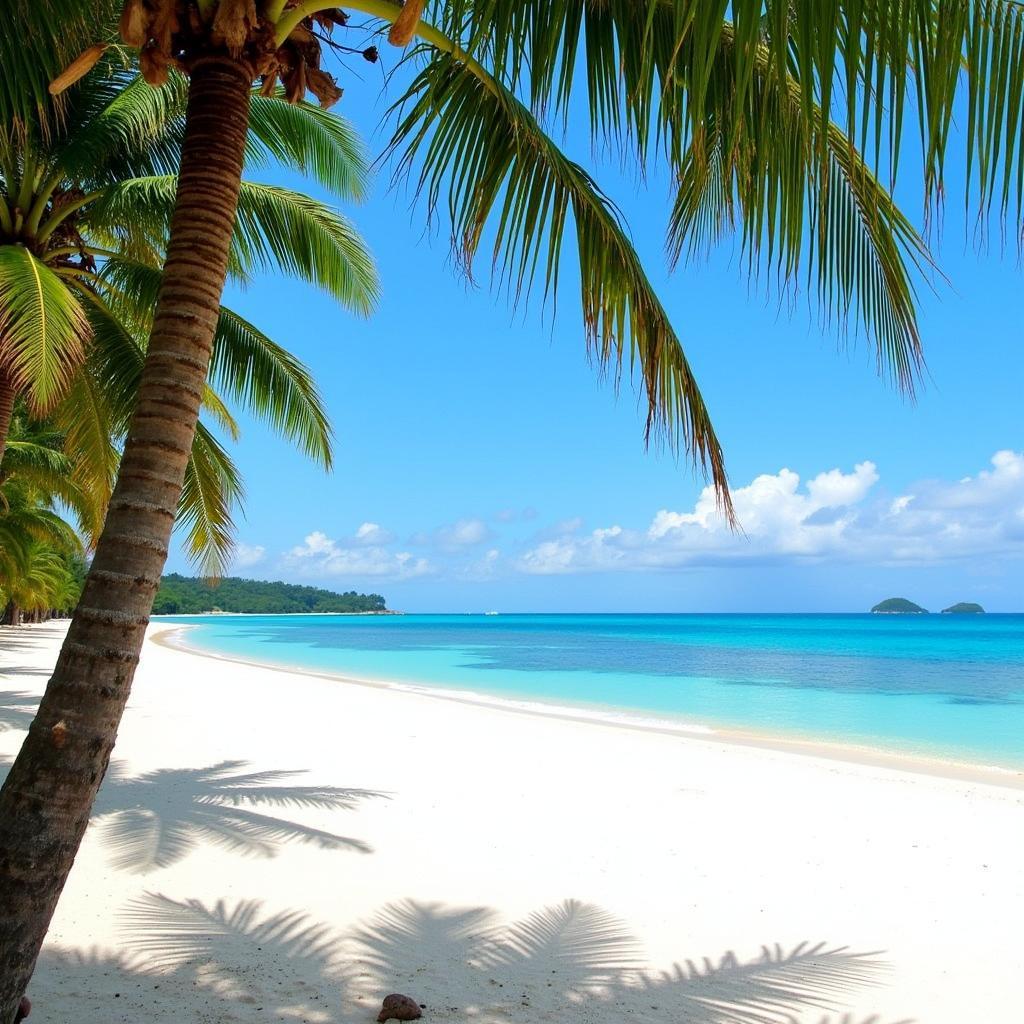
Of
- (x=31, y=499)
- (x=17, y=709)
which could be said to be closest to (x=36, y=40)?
(x=17, y=709)

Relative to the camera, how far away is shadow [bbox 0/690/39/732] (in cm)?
825

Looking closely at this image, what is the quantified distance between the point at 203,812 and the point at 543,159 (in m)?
4.52

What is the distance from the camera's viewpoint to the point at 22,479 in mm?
16641

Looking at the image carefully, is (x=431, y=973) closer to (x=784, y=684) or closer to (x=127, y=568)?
(x=127, y=568)

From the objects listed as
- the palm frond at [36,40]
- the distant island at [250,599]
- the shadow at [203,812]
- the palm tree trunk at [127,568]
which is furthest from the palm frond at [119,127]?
the distant island at [250,599]

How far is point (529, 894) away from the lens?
4129 millimetres

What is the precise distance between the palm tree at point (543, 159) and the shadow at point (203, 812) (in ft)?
8.18

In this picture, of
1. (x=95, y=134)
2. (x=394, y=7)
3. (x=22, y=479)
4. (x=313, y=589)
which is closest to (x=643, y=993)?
(x=394, y=7)

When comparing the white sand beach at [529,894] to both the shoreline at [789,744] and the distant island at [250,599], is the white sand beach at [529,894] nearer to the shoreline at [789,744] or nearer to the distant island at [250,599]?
the shoreline at [789,744]

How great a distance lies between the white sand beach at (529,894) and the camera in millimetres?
3035

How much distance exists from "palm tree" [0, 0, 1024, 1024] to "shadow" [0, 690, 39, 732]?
19.7 ft

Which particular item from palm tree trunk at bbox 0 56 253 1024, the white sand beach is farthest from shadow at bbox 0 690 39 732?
palm tree trunk at bbox 0 56 253 1024

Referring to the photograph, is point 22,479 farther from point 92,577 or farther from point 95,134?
point 92,577

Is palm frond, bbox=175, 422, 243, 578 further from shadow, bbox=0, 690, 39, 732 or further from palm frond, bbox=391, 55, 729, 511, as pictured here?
palm frond, bbox=391, 55, 729, 511
